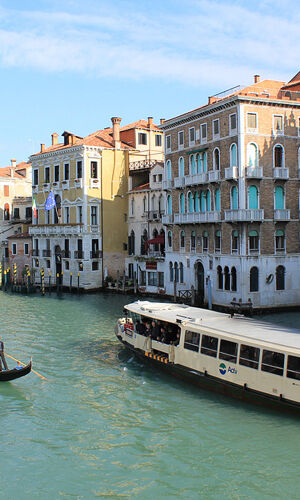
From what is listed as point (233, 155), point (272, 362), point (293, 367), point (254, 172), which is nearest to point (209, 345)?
point (272, 362)

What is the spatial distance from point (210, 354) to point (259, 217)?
13.0m

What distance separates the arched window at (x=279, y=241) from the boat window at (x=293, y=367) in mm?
15317

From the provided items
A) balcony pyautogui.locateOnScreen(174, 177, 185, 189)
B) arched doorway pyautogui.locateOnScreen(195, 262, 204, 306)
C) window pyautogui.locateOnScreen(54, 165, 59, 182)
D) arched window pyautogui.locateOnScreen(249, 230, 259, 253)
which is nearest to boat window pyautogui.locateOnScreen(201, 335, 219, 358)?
arched window pyautogui.locateOnScreen(249, 230, 259, 253)

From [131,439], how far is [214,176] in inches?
710

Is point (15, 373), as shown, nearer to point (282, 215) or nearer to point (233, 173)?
point (233, 173)


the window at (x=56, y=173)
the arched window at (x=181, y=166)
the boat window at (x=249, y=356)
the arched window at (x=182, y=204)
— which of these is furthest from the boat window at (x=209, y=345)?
the window at (x=56, y=173)

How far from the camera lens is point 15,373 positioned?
47.8 ft

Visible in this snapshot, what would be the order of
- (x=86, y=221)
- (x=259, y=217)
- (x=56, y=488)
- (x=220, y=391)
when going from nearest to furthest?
(x=56, y=488) < (x=220, y=391) < (x=259, y=217) < (x=86, y=221)

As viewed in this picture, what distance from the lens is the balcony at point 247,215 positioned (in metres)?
25.5

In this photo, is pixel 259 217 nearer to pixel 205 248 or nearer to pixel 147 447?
pixel 205 248

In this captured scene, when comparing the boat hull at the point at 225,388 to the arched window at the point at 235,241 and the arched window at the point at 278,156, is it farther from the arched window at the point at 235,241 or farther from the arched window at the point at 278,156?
the arched window at the point at 278,156

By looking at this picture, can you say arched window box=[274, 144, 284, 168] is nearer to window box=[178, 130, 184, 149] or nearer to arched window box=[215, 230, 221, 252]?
arched window box=[215, 230, 221, 252]

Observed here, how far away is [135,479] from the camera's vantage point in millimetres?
9750

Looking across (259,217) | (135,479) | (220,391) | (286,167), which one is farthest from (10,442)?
(286,167)
